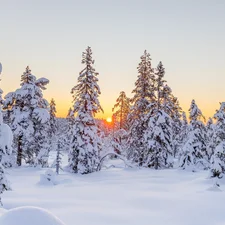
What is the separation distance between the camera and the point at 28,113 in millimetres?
32969

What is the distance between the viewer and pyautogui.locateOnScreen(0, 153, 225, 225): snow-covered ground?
500 inches

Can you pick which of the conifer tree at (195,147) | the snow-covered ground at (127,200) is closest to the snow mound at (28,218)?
the snow-covered ground at (127,200)

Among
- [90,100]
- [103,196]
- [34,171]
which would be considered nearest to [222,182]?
[103,196]

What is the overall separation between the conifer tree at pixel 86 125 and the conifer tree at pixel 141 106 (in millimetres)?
Result: 6185

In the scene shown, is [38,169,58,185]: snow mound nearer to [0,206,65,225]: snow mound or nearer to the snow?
the snow

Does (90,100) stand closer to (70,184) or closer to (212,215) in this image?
(70,184)

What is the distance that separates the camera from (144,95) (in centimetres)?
3606

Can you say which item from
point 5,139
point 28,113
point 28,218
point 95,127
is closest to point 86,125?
point 95,127

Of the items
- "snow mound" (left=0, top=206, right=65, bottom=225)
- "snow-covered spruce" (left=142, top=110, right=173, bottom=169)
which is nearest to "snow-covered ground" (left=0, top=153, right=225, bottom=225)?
"snow mound" (left=0, top=206, right=65, bottom=225)

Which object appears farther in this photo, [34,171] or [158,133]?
[158,133]

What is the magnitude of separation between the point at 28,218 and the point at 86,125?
25.2 m

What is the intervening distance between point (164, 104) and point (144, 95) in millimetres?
2776

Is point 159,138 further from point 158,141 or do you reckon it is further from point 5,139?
point 5,139

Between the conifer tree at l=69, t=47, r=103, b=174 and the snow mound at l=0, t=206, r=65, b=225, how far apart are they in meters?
24.0
